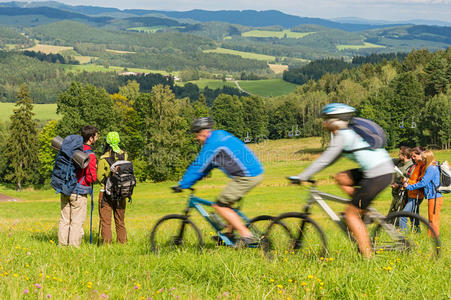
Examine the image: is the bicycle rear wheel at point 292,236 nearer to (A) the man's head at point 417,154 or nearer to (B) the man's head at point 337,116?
(B) the man's head at point 337,116

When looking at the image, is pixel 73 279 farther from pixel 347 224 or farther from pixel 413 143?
pixel 413 143

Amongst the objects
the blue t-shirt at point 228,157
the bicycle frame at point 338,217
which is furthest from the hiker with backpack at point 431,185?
the blue t-shirt at point 228,157

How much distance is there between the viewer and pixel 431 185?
33.1 feet

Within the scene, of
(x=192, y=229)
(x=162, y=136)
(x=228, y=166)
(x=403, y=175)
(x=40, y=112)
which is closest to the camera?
(x=228, y=166)

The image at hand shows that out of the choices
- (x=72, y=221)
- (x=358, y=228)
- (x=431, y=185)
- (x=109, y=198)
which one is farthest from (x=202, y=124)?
Answer: (x=431, y=185)

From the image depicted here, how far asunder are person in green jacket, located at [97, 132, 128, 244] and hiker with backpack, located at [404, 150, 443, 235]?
620 centimetres

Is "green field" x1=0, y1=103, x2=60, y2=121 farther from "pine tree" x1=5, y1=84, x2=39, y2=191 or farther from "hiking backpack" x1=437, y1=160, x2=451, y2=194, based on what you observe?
"hiking backpack" x1=437, y1=160, x2=451, y2=194

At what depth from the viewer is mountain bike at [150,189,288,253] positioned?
7320 millimetres

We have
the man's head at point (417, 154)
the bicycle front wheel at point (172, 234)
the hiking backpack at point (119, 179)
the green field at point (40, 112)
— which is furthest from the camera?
the green field at point (40, 112)

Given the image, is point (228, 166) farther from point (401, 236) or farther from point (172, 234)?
point (401, 236)

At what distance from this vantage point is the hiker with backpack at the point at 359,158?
657 cm

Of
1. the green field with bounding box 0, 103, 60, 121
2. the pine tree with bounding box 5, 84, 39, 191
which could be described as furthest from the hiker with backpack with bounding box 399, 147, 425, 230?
the green field with bounding box 0, 103, 60, 121

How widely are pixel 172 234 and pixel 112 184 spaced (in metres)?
2.05

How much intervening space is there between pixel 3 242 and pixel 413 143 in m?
94.1
